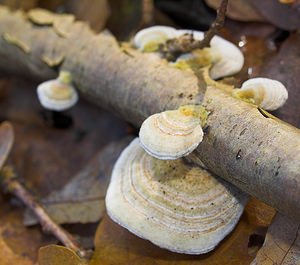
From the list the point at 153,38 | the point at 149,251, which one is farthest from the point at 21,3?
the point at 149,251

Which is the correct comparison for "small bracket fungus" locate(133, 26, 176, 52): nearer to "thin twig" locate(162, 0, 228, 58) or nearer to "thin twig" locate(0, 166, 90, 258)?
"thin twig" locate(162, 0, 228, 58)

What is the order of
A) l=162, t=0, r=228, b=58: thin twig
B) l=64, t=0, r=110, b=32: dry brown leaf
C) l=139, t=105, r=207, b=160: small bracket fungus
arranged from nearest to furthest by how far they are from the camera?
l=139, t=105, r=207, b=160: small bracket fungus, l=162, t=0, r=228, b=58: thin twig, l=64, t=0, r=110, b=32: dry brown leaf

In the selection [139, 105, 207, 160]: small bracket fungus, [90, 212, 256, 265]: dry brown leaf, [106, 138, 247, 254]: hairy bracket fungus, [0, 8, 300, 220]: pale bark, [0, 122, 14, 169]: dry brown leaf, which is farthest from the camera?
[0, 122, 14, 169]: dry brown leaf

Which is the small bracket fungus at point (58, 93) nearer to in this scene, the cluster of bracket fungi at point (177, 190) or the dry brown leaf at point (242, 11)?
the cluster of bracket fungi at point (177, 190)

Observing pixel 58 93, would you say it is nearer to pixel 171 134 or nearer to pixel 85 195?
pixel 85 195

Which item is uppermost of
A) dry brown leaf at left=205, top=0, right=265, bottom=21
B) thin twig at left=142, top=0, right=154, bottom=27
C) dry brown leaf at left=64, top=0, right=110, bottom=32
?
dry brown leaf at left=205, top=0, right=265, bottom=21

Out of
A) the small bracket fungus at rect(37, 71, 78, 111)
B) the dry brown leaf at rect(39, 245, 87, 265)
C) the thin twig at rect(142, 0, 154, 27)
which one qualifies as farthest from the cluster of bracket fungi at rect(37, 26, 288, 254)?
the thin twig at rect(142, 0, 154, 27)

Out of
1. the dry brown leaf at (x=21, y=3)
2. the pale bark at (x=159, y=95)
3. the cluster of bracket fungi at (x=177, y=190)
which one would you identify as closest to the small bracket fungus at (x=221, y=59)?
the pale bark at (x=159, y=95)

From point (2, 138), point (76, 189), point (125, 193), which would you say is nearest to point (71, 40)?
point (2, 138)
